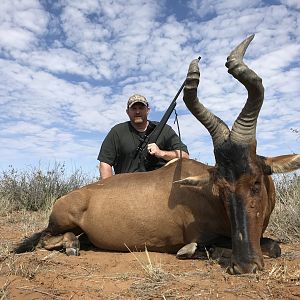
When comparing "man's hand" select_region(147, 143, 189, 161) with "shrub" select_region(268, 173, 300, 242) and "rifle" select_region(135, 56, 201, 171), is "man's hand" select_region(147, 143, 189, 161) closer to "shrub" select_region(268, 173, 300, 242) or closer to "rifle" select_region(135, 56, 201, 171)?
"rifle" select_region(135, 56, 201, 171)

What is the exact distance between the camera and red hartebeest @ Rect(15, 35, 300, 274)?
12.8ft

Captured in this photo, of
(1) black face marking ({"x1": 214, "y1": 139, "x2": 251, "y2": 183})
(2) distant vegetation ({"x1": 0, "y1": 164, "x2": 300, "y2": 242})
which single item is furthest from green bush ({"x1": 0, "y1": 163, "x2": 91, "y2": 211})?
(1) black face marking ({"x1": 214, "y1": 139, "x2": 251, "y2": 183})

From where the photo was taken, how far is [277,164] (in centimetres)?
421

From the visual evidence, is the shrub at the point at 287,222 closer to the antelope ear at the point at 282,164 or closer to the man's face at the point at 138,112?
the antelope ear at the point at 282,164

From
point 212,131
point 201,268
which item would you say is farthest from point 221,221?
point 212,131

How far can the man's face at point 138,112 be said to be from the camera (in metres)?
7.65

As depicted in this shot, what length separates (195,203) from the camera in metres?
4.83

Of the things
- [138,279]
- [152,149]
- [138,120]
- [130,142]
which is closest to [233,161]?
[138,279]

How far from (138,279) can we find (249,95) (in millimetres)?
1970

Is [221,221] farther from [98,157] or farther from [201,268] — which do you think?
[98,157]

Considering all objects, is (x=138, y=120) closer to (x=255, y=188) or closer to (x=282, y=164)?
(x=282, y=164)

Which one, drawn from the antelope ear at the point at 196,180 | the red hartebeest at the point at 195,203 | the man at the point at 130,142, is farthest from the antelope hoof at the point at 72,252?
the man at the point at 130,142

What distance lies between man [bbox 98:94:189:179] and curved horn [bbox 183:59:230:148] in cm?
296

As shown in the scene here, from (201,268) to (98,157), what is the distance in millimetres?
3984
